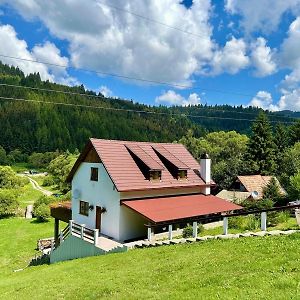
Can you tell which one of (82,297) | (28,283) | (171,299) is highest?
(171,299)

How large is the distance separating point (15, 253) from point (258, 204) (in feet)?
72.5

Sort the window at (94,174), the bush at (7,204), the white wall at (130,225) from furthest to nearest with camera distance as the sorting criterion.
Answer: the bush at (7,204), the window at (94,174), the white wall at (130,225)

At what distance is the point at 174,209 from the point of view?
74.2 ft

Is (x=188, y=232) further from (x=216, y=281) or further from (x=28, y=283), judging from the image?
(x=216, y=281)

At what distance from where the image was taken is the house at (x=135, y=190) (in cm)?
2259

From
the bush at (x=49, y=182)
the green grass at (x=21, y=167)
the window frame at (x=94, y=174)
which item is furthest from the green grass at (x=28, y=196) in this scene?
the green grass at (x=21, y=167)

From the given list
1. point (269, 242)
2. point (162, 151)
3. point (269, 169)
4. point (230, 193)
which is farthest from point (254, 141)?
point (269, 242)

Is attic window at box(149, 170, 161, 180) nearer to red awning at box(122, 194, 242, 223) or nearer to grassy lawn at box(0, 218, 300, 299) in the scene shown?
red awning at box(122, 194, 242, 223)

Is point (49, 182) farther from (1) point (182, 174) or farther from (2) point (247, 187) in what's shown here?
(1) point (182, 174)

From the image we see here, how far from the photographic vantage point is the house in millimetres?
22594

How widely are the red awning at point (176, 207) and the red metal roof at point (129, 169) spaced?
920mm

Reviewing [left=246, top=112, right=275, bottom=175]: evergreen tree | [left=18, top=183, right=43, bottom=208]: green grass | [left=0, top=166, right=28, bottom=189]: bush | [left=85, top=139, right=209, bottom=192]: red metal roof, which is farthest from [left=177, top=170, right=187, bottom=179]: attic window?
[left=0, top=166, right=28, bottom=189]: bush

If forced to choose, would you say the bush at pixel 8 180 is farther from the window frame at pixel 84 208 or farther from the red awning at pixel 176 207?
the red awning at pixel 176 207

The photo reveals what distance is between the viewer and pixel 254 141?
62.1 meters
